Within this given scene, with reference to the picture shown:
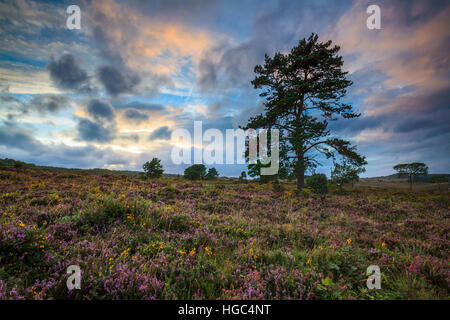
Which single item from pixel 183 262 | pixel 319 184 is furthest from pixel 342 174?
pixel 183 262

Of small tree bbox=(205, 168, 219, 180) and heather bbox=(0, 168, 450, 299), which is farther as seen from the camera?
small tree bbox=(205, 168, 219, 180)

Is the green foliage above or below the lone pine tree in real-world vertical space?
below

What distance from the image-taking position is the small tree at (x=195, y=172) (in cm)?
5234

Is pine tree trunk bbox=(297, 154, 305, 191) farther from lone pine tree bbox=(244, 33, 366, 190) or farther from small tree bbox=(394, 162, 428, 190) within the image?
small tree bbox=(394, 162, 428, 190)

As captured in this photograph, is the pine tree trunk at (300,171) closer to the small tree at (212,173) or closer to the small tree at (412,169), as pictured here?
the small tree at (212,173)

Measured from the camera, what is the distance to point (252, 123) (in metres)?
17.9

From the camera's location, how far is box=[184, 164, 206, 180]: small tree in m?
52.3

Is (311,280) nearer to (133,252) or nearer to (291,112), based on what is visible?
(133,252)

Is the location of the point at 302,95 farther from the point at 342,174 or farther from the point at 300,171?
the point at 342,174

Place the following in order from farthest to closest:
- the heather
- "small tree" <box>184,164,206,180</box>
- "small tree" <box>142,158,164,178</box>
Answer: "small tree" <box>184,164,206,180</box> < "small tree" <box>142,158,164,178</box> < the heather

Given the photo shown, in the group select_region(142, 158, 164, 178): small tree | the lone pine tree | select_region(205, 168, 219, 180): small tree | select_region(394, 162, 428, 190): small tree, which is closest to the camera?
the lone pine tree

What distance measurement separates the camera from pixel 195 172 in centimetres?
5359

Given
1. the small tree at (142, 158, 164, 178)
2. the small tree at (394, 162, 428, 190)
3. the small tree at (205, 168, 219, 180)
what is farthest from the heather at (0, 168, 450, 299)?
the small tree at (394, 162, 428, 190)
